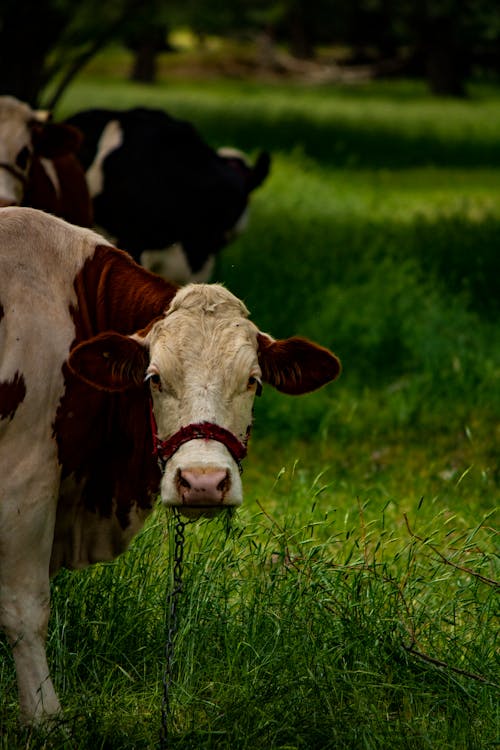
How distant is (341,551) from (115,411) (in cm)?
132

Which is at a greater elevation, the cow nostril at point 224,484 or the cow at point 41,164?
the cow nostril at point 224,484

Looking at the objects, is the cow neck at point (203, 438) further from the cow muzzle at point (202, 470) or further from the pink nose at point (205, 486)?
the pink nose at point (205, 486)

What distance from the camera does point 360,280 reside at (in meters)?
10.9

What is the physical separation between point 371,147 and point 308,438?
602 inches

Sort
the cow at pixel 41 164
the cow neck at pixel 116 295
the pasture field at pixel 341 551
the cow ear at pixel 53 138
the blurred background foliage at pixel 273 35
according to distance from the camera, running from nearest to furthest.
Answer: the pasture field at pixel 341 551
the cow neck at pixel 116 295
the cow at pixel 41 164
the cow ear at pixel 53 138
the blurred background foliage at pixel 273 35

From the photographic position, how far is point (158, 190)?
364 inches

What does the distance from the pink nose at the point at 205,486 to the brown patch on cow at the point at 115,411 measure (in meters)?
0.69

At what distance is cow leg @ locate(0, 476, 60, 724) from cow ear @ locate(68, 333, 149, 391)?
0.38 metres

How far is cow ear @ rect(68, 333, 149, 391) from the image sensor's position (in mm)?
3586

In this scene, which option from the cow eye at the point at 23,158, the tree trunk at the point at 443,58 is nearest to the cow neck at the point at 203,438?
the cow eye at the point at 23,158

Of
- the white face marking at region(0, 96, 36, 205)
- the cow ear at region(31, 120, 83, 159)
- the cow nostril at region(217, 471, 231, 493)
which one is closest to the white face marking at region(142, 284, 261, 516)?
the cow nostril at region(217, 471, 231, 493)

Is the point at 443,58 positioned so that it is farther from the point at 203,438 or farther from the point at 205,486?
the point at 205,486

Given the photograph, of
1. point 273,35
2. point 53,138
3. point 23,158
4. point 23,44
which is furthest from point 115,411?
point 273,35

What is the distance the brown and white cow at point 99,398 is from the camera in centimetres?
341
